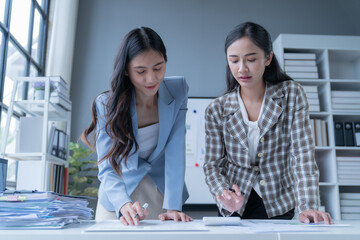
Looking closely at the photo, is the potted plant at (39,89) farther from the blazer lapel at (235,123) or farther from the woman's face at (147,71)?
the blazer lapel at (235,123)

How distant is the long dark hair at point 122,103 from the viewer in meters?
1.37

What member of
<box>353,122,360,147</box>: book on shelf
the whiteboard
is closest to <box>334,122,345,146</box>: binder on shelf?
<box>353,122,360,147</box>: book on shelf

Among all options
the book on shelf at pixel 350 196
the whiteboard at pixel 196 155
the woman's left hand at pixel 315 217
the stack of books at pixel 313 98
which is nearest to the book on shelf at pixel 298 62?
the stack of books at pixel 313 98

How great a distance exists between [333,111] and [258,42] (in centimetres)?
245

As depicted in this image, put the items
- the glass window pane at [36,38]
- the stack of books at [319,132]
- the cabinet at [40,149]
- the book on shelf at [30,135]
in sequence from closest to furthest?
the cabinet at [40,149] → the book on shelf at [30,135] → the stack of books at [319,132] → the glass window pane at [36,38]

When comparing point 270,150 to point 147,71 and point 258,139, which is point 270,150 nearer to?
point 258,139

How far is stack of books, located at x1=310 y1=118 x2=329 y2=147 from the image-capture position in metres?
3.64

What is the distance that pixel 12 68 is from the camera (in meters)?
3.32

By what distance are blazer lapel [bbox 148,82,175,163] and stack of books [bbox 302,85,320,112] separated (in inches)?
97.4

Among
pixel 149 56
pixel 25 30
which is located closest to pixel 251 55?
pixel 149 56

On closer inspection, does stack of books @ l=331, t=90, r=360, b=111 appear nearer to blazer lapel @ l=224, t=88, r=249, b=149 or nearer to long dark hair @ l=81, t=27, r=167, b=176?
blazer lapel @ l=224, t=88, r=249, b=149

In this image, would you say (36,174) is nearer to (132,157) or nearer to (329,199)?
(132,157)

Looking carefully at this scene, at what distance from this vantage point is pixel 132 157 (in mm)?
1440

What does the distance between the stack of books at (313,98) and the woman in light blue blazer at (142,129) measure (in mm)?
2415
